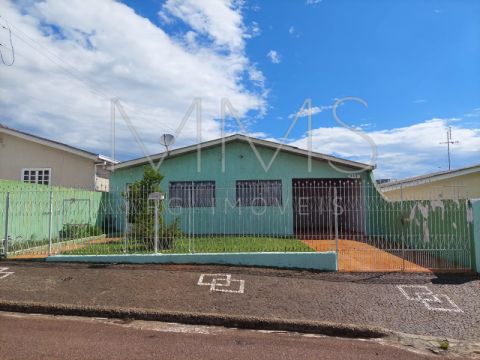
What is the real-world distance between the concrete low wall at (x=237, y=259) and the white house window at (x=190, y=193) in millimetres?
5376

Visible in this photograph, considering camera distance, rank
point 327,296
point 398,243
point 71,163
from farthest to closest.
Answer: point 71,163 → point 398,243 → point 327,296

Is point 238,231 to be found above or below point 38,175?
below

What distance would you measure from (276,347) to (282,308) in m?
1.52

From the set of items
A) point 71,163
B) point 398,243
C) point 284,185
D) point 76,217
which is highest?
point 71,163

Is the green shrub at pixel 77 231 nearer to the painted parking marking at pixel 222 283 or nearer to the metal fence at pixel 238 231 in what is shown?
the metal fence at pixel 238 231

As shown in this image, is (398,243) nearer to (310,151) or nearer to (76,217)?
(310,151)

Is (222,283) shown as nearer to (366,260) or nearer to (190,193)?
(366,260)

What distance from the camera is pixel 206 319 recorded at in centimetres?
613

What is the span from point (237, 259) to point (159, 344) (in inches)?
160

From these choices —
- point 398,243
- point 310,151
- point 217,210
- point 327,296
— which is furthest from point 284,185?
point 327,296

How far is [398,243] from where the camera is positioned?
37.9 feet

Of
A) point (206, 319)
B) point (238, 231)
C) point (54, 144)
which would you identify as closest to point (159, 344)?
point (206, 319)

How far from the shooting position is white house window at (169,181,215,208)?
14773 millimetres

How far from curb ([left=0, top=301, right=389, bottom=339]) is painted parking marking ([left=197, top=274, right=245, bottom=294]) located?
1300mm
